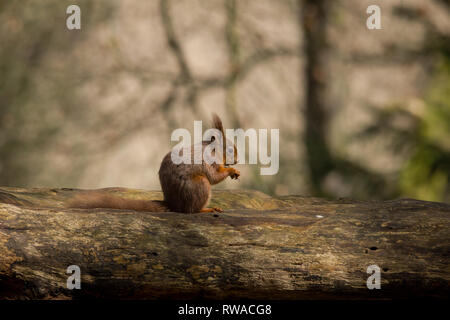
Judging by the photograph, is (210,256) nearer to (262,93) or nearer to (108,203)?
(108,203)

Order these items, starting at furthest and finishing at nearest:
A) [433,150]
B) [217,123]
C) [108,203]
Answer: [433,150] < [217,123] < [108,203]

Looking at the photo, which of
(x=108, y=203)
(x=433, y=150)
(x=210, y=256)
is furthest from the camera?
(x=433, y=150)

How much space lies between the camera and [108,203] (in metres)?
3.18

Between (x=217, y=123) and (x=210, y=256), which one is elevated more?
(x=217, y=123)

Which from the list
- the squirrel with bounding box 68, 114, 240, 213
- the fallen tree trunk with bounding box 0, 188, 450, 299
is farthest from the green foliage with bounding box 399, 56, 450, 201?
the squirrel with bounding box 68, 114, 240, 213

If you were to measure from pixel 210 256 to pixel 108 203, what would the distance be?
75cm

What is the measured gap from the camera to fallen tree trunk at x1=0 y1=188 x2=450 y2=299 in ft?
8.82

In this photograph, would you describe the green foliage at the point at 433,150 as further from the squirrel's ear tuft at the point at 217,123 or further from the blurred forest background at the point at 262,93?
the squirrel's ear tuft at the point at 217,123

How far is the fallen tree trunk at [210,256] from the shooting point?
2689mm

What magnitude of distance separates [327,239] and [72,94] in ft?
12.8

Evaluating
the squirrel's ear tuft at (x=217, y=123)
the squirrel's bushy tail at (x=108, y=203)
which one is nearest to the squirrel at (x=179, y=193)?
the squirrel's bushy tail at (x=108, y=203)

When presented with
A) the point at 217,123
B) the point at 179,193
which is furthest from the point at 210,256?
the point at 217,123

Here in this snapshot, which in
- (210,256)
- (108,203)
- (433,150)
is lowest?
(210,256)

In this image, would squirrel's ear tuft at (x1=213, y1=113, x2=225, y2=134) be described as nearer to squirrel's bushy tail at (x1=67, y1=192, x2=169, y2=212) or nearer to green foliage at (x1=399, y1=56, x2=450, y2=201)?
squirrel's bushy tail at (x1=67, y1=192, x2=169, y2=212)
